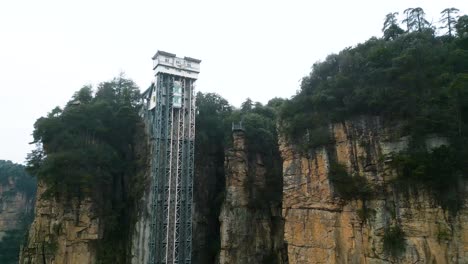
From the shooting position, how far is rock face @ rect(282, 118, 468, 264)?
1521 centimetres

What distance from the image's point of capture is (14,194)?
5066cm

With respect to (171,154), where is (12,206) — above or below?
below

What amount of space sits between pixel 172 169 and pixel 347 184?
13875 millimetres

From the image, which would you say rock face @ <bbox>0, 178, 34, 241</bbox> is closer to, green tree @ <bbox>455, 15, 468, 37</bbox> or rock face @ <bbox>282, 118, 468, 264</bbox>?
rock face @ <bbox>282, 118, 468, 264</bbox>

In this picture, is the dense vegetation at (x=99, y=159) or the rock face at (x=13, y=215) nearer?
the dense vegetation at (x=99, y=159)

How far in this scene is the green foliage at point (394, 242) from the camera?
51.5ft

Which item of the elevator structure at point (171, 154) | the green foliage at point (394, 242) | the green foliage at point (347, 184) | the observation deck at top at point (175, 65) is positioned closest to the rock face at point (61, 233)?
the elevator structure at point (171, 154)

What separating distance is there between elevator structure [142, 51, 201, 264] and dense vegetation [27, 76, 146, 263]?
2350 mm

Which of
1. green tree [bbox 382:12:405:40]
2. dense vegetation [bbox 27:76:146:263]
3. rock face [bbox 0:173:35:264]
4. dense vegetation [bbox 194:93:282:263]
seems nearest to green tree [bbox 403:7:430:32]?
green tree [bbox 382:12:405:40]

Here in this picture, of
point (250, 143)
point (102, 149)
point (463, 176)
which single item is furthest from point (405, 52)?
point (102, 149)

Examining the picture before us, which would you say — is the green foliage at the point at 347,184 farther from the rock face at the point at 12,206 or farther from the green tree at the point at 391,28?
the rock face at the point at 12,206

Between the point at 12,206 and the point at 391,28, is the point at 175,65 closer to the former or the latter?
the point at 391,28

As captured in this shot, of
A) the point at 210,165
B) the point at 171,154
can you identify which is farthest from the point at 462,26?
the point at 171,154

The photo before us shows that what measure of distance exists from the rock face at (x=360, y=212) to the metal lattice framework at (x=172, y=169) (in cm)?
972
